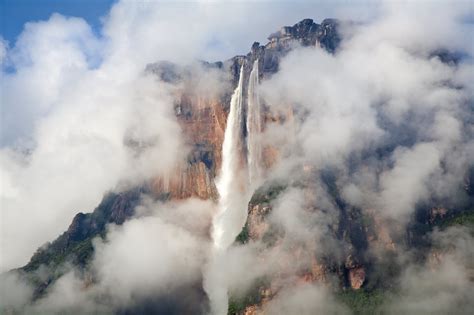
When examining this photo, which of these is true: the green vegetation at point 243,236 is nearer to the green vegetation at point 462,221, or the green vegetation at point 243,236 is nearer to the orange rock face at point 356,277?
the orange rock face at point 356,277

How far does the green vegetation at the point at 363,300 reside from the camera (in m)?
158

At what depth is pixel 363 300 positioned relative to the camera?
16100cm

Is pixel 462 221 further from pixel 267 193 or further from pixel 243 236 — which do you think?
pixel 243 236

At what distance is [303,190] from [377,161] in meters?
23.7

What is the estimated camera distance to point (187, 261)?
193 m

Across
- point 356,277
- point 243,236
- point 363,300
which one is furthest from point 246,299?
point 363,300

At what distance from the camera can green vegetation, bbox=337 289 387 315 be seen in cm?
15762

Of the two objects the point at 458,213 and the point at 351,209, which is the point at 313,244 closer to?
the point at 351,209

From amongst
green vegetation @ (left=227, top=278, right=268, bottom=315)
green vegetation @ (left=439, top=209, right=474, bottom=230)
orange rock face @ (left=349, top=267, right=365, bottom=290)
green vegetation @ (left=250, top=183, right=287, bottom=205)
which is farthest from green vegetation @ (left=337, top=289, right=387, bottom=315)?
green vegetation @ (left=250, top=183, right=287, bottom=205)

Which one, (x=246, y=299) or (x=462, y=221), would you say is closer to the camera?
(x=246, y=299)

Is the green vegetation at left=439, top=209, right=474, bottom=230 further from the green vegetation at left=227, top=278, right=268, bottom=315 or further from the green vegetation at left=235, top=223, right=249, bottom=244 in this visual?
the green vegetation at left=235, top=223, right=249, bottom=244

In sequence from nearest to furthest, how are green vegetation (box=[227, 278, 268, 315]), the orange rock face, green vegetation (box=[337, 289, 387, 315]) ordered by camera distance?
green vegetation (box=[337, 289, 387, 315]) → green vegetation (box=[227, 278, 268, 315]) → the orange rock face

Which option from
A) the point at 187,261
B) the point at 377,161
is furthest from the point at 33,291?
the point at 377,161

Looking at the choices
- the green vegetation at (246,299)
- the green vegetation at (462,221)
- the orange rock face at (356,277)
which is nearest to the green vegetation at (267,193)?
the green vegetation at (246,299)
